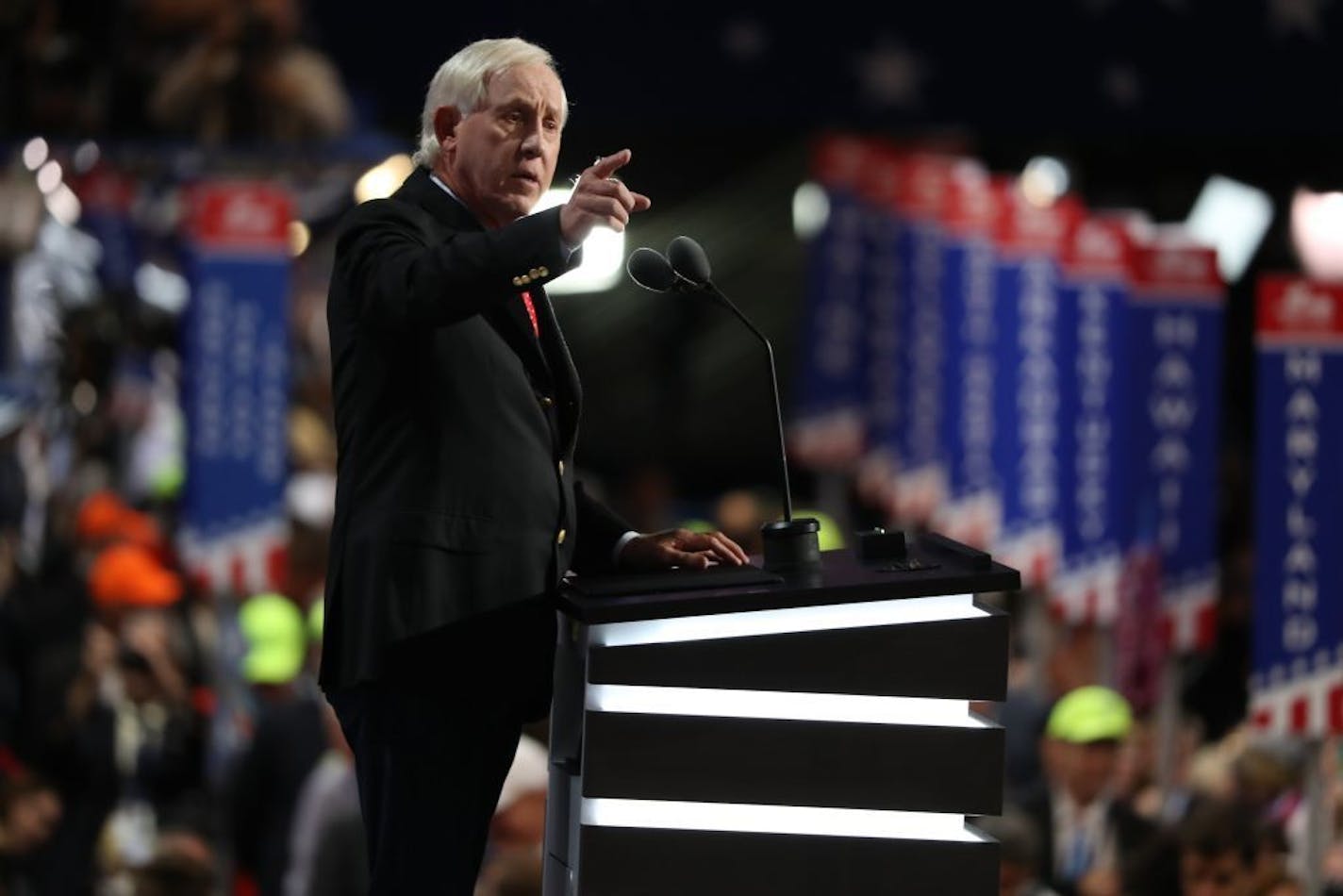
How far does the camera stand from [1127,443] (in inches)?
447

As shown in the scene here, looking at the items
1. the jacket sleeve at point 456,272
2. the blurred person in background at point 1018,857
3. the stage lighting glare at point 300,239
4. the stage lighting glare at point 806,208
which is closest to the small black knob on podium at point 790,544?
the jacket sleeve at point 456,272

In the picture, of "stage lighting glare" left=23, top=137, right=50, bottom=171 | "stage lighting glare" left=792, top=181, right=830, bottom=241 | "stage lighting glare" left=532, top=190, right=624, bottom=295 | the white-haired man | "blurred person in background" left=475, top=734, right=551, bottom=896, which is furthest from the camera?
"stage lighting glare" left=792, top=181, right=830, bottom=241

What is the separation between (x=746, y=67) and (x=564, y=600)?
8384mm

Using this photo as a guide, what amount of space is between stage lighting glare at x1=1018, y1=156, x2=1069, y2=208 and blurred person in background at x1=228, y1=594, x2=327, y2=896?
28.5ft

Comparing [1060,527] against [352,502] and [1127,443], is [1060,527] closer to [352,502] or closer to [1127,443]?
[1127,443]

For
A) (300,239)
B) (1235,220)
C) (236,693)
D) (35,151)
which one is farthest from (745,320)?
(1235,220)

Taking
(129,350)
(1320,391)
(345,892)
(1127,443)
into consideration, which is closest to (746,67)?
(1127,443)

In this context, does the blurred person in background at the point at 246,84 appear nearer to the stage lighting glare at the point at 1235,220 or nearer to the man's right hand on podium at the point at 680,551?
the stage lighting glare at the point at 1235,220

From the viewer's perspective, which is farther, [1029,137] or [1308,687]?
[1029,137]

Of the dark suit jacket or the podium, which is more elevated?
the dark suit jacket

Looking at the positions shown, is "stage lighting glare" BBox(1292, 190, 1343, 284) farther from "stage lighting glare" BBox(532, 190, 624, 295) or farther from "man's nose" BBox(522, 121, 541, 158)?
"stage lighting glare" BBox(532, 190, 624, 295)

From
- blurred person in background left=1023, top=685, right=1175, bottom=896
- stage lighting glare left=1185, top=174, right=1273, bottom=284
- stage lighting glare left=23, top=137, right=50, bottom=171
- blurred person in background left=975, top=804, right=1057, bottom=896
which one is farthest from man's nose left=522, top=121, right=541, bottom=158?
stage lighting glare left=1185, top=174, right=1273, bottom=284

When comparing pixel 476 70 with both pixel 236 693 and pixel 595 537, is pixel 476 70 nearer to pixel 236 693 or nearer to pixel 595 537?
pixel 595 537

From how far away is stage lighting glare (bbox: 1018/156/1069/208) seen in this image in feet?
60.0
